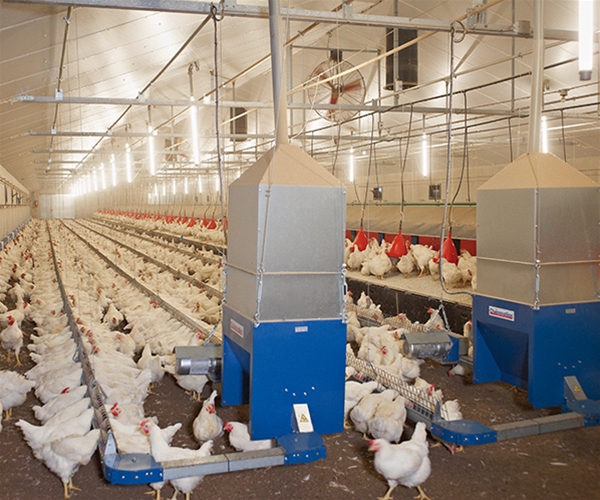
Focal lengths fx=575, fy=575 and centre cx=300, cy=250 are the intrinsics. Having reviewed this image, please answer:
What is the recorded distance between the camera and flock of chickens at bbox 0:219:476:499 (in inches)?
124

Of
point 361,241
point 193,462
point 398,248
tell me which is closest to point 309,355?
point 193,462

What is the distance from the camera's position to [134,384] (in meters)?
4.42

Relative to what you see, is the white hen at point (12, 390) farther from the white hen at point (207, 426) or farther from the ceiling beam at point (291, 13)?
the ceiling beam at point (291, 13)

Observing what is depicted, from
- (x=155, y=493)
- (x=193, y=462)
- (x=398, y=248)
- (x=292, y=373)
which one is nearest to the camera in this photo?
(x=193, y=462)

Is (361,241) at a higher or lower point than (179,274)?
higher

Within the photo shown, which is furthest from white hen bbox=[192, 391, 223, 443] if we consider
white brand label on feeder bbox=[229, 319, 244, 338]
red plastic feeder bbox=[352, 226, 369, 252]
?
red plastic feeder bbox=[352, 226, 369, 252]

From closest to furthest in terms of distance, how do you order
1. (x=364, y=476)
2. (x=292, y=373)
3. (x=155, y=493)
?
1. (x=155, y=493)
2. (x=364, y=476)
3. (x=292, y=373)

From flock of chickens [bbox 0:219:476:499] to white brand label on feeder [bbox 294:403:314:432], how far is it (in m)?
0.23

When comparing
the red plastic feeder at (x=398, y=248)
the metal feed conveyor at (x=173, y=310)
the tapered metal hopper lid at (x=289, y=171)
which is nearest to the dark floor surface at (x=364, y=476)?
the metal feed conveyor at (x=173, y=310)

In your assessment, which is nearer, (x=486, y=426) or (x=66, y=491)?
(x=66, y=491)

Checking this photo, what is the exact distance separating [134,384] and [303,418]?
163 cm

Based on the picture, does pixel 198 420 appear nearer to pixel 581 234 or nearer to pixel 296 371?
pixel 296 371

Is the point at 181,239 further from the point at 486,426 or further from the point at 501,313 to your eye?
the point at 486,426

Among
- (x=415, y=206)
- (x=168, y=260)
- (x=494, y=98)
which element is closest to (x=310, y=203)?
(x=494, y=98)
